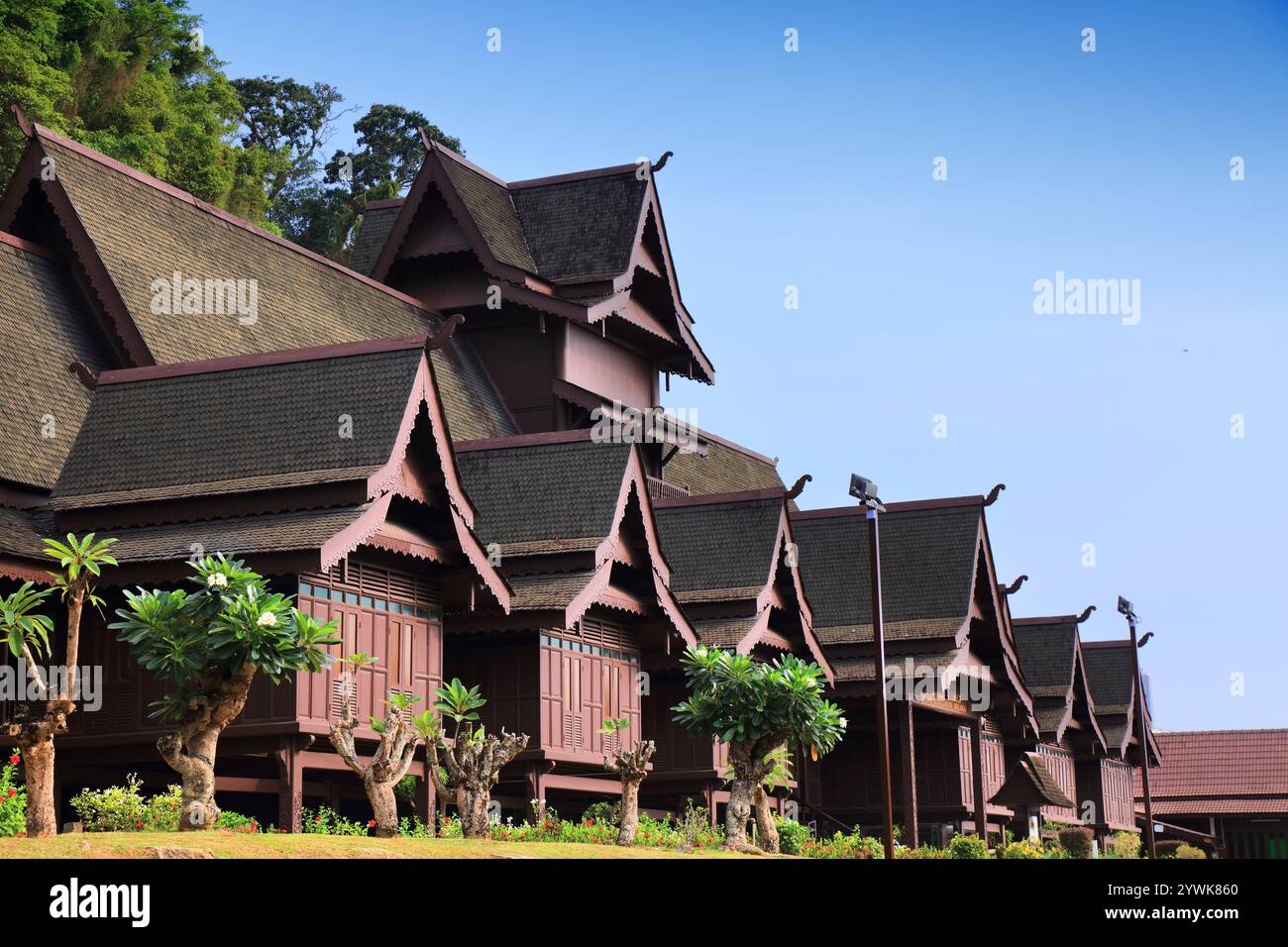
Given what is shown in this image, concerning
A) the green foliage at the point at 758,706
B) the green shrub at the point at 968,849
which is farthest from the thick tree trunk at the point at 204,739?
the green shrub at the point at 968,849

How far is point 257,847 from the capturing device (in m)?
16.1

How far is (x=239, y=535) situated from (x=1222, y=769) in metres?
53.8

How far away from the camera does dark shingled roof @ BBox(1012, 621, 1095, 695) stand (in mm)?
52375

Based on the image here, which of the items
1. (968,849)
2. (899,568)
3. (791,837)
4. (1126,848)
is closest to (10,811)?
(791,837)

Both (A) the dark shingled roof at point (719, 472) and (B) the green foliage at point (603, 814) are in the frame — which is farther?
(A) the dark shingled roof at point (719, 472)

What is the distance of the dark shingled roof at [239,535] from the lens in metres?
22.8

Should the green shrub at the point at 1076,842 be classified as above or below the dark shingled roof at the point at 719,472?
below

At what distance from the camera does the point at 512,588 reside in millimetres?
27750

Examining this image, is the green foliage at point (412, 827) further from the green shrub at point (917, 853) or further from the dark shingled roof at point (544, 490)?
the green shrub at point (917, 853)

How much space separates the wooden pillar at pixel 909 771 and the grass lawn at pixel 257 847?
17.9 m

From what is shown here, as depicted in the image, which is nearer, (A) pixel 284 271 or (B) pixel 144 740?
(B) pixel 144 740
